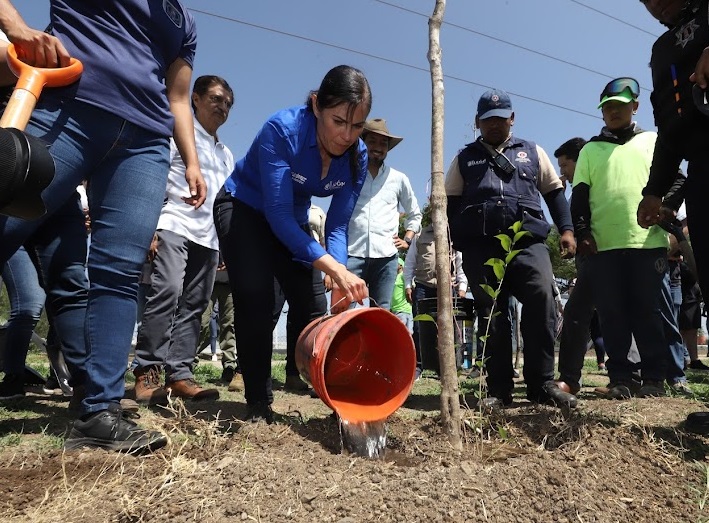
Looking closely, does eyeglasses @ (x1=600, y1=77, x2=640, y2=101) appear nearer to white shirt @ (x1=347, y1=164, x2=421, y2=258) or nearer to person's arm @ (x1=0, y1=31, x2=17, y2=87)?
white shirt @ (x1=347, y1=164, x2=421, y2=258)

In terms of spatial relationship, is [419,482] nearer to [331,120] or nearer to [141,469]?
[141,469]

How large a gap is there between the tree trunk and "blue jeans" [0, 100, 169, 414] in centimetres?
116

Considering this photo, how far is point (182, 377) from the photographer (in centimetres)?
373

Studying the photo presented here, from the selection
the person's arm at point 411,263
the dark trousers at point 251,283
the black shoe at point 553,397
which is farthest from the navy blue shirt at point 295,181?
the person's arm at point 411,263

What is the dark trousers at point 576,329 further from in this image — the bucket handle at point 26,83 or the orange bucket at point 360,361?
the bucket handle at point 26,83

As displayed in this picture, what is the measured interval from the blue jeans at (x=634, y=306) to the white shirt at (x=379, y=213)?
5.49 feet

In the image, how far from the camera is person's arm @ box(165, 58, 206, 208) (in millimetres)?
2564

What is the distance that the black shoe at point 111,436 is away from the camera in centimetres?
201

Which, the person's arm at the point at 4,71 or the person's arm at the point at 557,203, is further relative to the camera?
the person's arm at the point at 557,203

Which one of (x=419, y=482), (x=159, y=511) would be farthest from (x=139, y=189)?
(x=419, y=482)

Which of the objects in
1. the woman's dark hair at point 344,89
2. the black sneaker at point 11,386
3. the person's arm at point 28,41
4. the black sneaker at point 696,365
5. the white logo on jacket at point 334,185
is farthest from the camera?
the black sneaker at point 696,365

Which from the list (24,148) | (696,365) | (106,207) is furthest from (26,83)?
(696,365)

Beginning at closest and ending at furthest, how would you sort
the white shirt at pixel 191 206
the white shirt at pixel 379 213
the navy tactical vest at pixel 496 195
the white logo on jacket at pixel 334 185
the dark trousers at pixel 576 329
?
the white logo on jacket at pixel 334 185 → the navy tactical vest at pixel 496 195 → the white shirt at pixel 191 206 → the dark trousers at pixel 576 329 → the white shirt at pixel 379 213

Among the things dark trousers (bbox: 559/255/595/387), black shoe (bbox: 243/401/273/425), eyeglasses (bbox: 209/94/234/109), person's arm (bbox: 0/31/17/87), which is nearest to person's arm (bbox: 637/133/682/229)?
dark trousers (bbox: 559/255/595/387)
